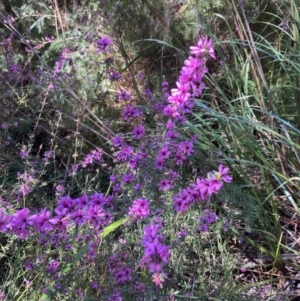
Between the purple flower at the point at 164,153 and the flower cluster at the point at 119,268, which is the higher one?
the purple flower at the point at 164,153

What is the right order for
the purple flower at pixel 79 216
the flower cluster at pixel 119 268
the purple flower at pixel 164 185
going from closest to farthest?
the purple flower at pixel 79 216
the flower cluster at pixel 119 268
the purple flower at pixel 164 185

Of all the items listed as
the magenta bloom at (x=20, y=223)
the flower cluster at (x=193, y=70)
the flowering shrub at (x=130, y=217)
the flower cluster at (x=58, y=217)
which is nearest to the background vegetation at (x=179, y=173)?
the flowering shrub at (x=130, y=217)

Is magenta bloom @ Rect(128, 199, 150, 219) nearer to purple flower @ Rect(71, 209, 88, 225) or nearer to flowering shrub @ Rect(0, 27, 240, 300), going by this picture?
flowering shrub @ Rect(0, 27, 240, 300)

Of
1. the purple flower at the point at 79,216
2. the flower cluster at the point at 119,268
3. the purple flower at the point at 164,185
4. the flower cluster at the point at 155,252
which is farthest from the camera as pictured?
the purple flower at the point at 164,185

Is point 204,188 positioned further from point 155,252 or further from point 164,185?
point 164,185

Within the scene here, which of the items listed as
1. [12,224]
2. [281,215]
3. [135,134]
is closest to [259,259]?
[281,215]

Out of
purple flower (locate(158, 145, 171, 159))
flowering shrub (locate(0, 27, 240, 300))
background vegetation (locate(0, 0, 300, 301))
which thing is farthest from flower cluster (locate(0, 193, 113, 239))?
purple flower (locate(158, 145, 171, 159))

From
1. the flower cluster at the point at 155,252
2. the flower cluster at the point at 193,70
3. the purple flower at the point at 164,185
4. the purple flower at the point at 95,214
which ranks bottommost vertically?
the purple flower at the point at 164,185

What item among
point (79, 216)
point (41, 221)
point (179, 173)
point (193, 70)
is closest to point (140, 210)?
point (79, 216)

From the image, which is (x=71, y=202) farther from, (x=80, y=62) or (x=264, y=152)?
(x=80, y=62)

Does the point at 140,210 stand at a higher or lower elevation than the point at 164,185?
higher

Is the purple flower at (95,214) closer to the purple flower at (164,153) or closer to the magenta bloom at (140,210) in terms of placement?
the magenta bloom at (140,210)

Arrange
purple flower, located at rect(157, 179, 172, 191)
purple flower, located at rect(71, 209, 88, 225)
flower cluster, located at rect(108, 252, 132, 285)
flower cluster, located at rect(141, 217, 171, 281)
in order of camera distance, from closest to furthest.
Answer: flower cluster, located at rect(141, 217, 171, 281) → purple flower, located at rect(71, 209, 88, 225) → flower cluster, located at rect(108, 252, 132, 285) → purple flower, located at rect(157, 179, 172, 191)

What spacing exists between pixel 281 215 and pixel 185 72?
135 cm
